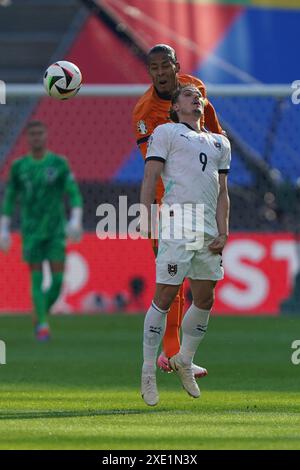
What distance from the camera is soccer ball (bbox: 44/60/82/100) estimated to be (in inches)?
402

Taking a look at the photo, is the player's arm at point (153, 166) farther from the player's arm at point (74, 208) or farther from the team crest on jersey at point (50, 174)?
→ the team crest on jersey at point (50, 174)

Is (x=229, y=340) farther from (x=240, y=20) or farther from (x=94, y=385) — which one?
(x=240, y=20)

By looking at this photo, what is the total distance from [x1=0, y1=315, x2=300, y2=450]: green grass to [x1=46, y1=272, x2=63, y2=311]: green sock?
413 mm

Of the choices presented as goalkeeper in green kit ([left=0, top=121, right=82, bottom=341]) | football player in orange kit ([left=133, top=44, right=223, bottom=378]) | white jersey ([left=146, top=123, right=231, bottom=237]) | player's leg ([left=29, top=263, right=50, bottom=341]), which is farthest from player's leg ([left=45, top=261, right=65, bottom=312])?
white jersey ([left=146, top=123, right=231, bottom=237])

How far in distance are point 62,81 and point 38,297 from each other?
14.6 ft

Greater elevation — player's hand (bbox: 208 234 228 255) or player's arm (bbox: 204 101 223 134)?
player's arm (bbox: 204 101 223 134)

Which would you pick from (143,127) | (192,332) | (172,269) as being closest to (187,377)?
(192,332)

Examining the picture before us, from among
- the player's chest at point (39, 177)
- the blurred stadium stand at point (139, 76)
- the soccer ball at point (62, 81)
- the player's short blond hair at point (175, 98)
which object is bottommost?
the player's short blond hair at point (175, 98)

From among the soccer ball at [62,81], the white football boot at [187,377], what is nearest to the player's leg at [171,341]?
the white football boot at [187,377]

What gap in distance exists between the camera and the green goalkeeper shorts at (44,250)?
14.8 m

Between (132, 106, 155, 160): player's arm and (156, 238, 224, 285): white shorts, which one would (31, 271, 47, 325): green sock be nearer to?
(132, 106, 155, 160): player's arm

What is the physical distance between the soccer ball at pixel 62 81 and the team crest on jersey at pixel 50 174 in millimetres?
4197

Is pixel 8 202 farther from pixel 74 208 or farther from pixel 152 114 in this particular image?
pixel 152 114

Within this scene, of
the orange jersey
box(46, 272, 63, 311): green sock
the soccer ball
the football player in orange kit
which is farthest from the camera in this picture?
box(46, 272, 63, 311): green sock
